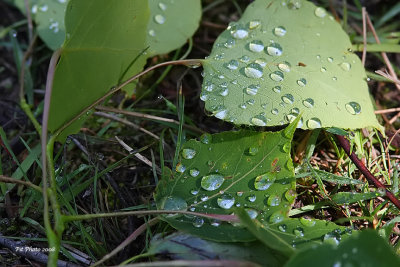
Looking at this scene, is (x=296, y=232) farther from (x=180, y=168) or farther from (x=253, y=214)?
(x=180, y=168)

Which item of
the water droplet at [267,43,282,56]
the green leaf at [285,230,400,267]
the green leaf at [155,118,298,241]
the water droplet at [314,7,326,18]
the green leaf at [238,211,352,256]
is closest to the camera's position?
the green leaf at [285,230,400,267]

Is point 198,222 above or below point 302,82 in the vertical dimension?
below

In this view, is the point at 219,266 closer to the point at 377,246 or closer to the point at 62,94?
the point at 377,246

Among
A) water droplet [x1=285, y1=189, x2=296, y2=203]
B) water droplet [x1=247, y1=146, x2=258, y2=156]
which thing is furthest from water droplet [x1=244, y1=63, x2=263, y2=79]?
water droplet [x1=285, y1=189, x2=296, y2=203]

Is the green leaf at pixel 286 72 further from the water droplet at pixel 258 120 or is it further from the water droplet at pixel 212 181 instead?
the water droplet at pixel 212 181

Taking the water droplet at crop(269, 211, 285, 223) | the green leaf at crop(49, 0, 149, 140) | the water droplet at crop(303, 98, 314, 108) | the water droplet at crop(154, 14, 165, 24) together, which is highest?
the green leaf at crop(49, 0, 149, 140)

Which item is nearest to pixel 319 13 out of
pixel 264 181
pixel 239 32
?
pixel 239 32

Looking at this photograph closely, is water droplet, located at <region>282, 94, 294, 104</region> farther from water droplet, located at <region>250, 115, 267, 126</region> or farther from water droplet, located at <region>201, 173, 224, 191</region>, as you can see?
water droplet, located at <region>201, 173, 224, 191</region>
